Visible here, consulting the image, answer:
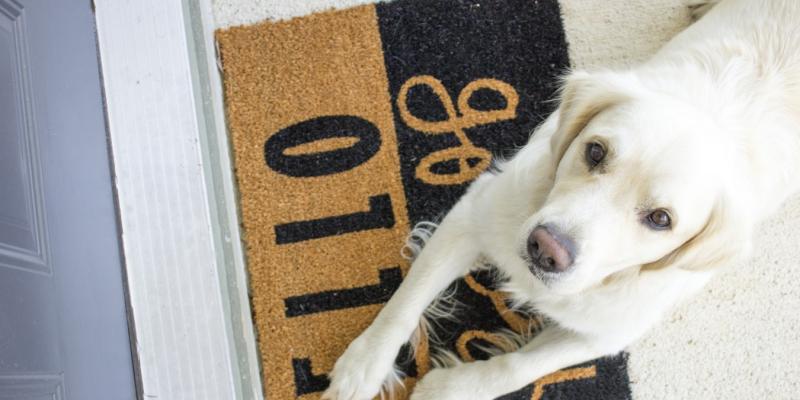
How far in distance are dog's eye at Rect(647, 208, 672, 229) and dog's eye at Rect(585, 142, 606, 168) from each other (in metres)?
0.16

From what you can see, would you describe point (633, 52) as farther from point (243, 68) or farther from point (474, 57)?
point (243, 68)

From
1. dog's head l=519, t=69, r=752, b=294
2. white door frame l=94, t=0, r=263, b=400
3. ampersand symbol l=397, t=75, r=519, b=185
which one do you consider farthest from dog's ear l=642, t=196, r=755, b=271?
white door frame l=94, t=0, r=263, b=400

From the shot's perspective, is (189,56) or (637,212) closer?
(637,212)

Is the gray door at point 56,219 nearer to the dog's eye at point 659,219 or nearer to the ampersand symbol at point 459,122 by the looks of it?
the ampersand symbol at point 459,122

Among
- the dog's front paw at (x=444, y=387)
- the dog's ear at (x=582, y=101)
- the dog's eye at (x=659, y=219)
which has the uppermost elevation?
the dog's ear at (x=582, y=101)

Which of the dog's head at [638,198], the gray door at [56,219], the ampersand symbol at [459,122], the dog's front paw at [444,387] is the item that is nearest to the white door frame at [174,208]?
the gray door at [56,219]

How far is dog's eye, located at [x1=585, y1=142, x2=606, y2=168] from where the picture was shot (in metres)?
1.47

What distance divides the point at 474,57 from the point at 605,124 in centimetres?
88

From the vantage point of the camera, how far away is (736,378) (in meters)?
2.17

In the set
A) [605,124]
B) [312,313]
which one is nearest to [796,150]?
[605,124]

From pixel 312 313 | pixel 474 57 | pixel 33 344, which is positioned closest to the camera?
pixel 33 344

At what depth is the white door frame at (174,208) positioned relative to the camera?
2.02 metres

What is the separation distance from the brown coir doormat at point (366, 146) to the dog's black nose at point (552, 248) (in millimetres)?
739

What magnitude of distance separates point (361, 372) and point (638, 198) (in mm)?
961
